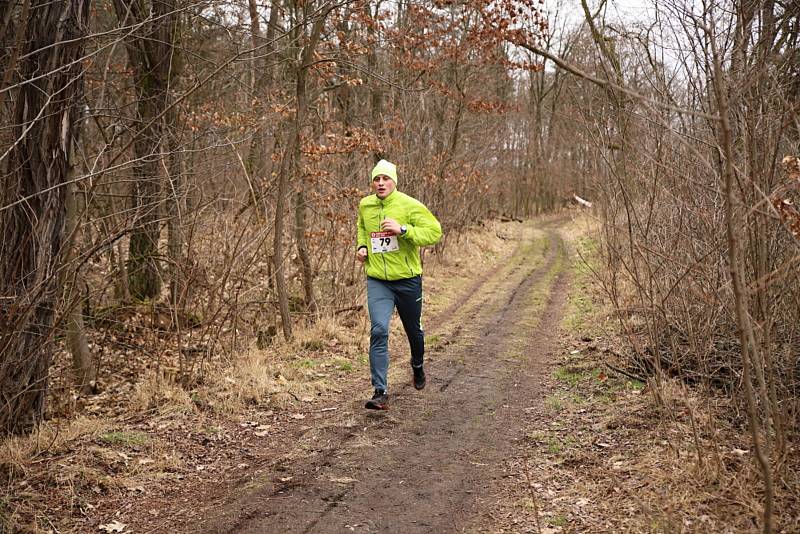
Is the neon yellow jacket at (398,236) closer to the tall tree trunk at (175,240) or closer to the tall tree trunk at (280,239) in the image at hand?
the tall tree trunk at (175,240)

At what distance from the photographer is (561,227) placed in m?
31.7

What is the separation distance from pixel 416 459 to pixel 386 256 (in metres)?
1.99

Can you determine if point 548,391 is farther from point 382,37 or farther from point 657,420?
point 382,37

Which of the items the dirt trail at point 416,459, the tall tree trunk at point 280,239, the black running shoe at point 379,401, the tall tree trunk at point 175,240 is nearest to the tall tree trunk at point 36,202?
the tall tree trunk at point 175,240

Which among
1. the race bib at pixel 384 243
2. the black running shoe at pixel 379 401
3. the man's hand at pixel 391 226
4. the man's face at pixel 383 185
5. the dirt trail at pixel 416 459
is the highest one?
the man's face at pixel 383 185

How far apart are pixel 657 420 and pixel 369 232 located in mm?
3111

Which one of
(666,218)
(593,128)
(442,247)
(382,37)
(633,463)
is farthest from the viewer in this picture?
(442,247)

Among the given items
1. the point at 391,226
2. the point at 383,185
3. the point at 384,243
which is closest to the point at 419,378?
the point at 384,243

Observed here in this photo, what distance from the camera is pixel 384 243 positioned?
6.32m

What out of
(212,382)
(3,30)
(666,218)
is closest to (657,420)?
(666,218)

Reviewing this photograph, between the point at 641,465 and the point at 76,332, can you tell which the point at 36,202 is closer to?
the point at 76,332

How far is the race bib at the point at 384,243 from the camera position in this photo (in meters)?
6.30

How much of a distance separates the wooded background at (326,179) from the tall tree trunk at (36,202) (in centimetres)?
2

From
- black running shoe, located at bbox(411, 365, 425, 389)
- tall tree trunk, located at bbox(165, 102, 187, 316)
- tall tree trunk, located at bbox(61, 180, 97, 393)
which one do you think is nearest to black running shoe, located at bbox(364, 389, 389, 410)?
black running shoe, located at bbox(411, 365, 425, 389)
